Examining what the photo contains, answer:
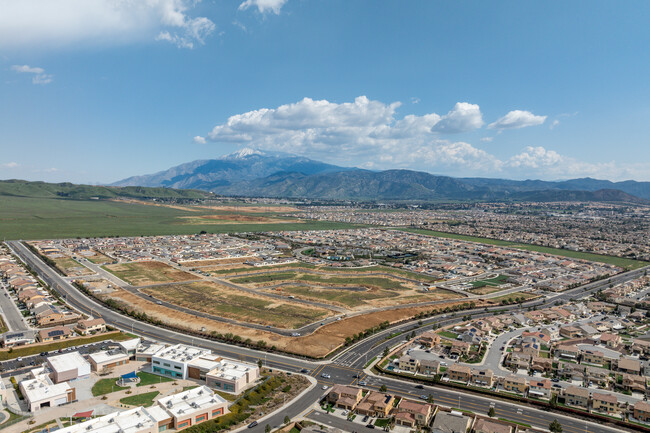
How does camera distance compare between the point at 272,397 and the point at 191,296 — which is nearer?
the point at 272,397

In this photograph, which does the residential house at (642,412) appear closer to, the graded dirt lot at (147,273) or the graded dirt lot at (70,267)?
the graded dirt lot at (147,273)

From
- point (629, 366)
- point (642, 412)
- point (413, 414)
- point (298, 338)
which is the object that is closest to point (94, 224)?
point (298, 338)

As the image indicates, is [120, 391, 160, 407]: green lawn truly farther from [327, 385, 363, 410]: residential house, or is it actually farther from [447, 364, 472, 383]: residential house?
[447, 364, 472, 383]: residential house

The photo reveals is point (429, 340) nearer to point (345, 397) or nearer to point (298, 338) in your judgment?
point (298, 338)

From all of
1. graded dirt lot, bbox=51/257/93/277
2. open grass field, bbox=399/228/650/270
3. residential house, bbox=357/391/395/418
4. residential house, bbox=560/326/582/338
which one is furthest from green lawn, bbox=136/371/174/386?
open grass field, bbox=399/228/650/270

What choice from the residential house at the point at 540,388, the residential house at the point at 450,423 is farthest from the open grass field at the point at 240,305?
the residential house at the point at 540,388

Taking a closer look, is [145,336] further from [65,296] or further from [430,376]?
[430,376]

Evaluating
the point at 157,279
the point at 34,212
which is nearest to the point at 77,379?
the point at 157,279
